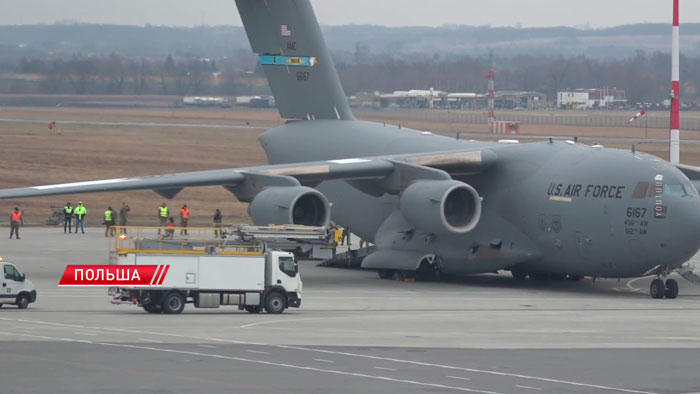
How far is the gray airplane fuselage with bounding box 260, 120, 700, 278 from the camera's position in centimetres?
2848

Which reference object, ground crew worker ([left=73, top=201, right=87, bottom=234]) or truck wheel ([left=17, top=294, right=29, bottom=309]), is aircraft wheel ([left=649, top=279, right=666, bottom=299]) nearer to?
truck wheel ([left=17, top=294, right=29, bottom=309])

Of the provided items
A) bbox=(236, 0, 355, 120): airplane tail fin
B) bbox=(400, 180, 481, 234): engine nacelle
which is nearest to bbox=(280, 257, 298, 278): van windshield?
bbox=(400, 180, 481, 234): engine nacelle

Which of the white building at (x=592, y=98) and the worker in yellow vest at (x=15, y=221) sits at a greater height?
the white building at (x=592, y=98)

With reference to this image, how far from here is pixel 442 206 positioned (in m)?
29.9

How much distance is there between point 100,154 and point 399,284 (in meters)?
43.4

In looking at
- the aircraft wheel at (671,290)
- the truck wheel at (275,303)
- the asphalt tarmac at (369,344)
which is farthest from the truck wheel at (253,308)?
the aircraft wheel at (671,290)

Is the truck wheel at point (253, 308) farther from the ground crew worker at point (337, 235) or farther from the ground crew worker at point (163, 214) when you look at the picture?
the ground crew worker at point (163, 214)

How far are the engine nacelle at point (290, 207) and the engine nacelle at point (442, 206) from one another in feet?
6.47

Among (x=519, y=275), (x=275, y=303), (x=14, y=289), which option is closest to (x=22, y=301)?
(x=14, y=289)

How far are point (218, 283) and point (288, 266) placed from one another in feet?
4.60

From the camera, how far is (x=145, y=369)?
1667 centimetres

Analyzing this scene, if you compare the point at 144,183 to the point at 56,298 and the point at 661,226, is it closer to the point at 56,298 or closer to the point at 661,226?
the point at 56,298

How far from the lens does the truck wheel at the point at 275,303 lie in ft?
81.0

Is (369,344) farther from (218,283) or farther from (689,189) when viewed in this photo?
(689,189)
